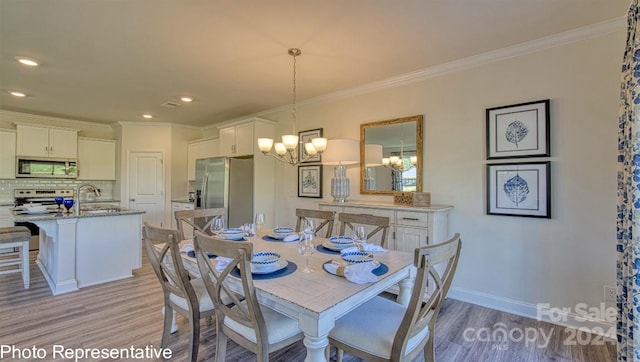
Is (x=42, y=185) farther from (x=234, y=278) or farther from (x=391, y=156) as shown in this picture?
(x=391, y=156)

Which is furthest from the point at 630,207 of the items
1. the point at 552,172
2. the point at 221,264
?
the point at 221,264

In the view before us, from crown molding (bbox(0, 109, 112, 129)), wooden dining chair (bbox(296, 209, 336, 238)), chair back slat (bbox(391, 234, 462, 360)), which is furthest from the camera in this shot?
crown molding (bbox(0, 109, 112, 129))

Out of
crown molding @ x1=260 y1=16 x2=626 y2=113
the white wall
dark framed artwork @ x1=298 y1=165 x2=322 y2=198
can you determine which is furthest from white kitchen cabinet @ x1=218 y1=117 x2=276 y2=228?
the white wall

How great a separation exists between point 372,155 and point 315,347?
9.22 ft

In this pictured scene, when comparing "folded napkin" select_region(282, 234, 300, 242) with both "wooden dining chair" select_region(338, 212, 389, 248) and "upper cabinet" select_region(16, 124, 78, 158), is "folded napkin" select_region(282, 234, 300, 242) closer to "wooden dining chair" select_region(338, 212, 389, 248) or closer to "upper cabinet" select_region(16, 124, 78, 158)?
"wooden dining chair" select_region(338, 212, 389, 248)

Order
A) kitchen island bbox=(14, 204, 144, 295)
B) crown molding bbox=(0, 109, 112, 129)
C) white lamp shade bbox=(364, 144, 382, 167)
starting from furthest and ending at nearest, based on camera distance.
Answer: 1. crown molding bbox=(0, 109, 112, 129)
2. white lamp shade bbox=(364, 144, 382, 167)
3. kitchen island bbox=(14, 204, 144, 295)

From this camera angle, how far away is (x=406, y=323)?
1337 mm

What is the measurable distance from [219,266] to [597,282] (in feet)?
9.69

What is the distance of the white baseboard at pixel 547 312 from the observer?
238cm

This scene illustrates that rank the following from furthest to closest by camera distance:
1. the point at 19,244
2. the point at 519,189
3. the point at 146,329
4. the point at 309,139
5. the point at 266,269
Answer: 1. the point at 309,139
2. the point at 19,244
3. the point at 519,189
4. the point at 146,329
5. the point at 266,269

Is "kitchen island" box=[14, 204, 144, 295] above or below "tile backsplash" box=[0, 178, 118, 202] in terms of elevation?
below

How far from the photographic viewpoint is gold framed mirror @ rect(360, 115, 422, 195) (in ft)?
11.2

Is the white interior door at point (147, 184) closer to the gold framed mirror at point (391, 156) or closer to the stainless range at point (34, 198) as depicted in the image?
the stainless range at point (34, 198)

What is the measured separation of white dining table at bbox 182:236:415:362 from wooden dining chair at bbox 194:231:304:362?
96mm
